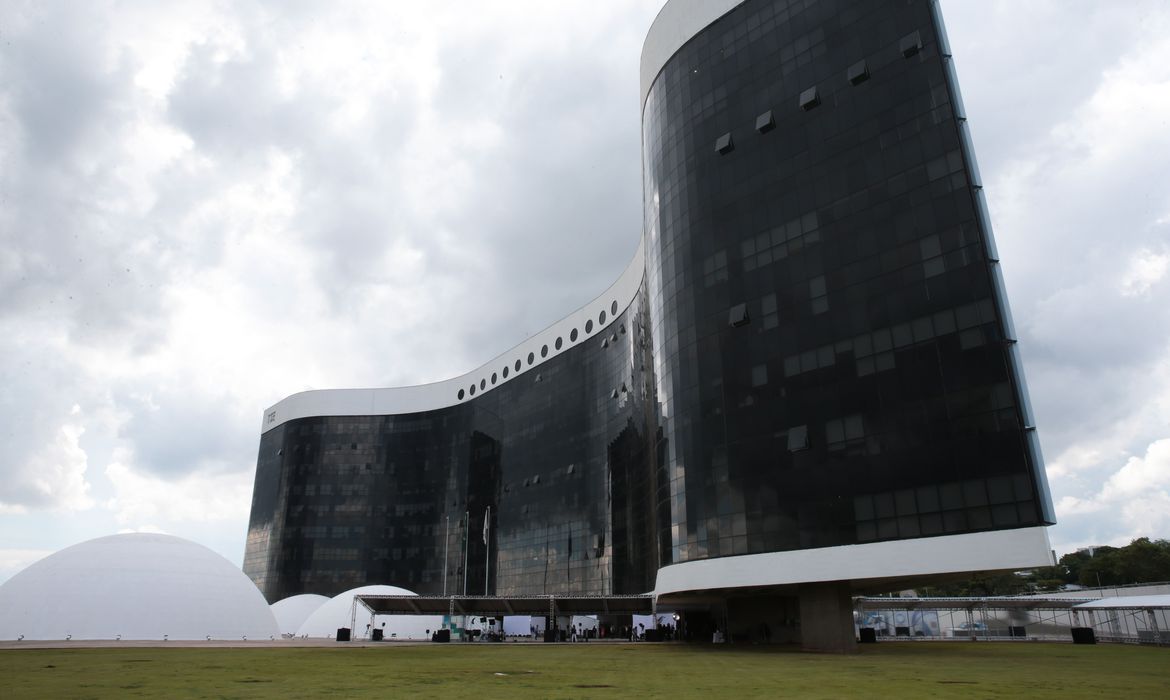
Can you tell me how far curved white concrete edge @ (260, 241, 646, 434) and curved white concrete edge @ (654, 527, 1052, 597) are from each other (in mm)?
51289

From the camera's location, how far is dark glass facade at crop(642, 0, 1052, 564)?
1478 inches

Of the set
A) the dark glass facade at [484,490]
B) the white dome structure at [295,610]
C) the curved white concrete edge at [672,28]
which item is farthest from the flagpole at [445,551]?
the curved white concrete edge at [672,28]

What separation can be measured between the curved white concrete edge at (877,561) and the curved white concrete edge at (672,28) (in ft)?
123

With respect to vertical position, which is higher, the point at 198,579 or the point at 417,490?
the point at 417,490

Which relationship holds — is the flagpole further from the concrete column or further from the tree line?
the concrete column

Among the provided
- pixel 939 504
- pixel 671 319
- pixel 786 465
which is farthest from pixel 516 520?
pixel 939 504

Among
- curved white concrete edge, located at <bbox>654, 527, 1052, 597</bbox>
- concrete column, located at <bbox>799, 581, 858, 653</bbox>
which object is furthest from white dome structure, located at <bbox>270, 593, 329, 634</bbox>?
concrete column, located at <bbox>799, 581, 858, 653</bbox>

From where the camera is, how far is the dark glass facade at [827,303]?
123 ft

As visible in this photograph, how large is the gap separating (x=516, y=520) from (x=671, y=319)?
63.8 meters

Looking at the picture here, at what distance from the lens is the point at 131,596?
2040 inches

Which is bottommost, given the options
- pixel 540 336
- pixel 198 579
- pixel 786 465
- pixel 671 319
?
pixel 198 579

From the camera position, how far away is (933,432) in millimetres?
37844

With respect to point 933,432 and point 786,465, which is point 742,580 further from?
point 933,432

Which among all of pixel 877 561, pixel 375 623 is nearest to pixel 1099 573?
pixel 877 561
